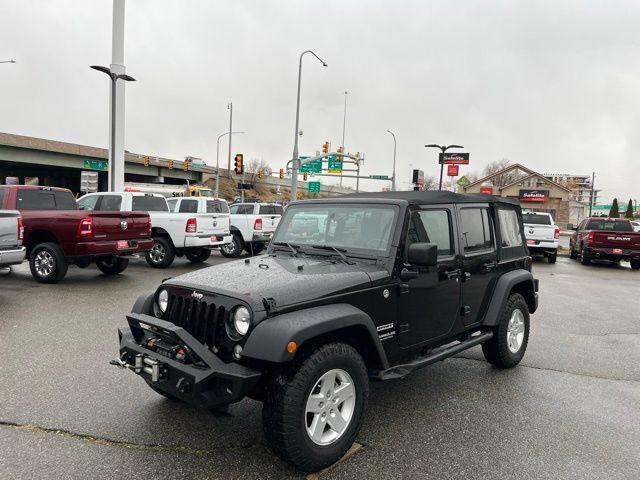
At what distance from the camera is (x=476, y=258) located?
4.60 metres

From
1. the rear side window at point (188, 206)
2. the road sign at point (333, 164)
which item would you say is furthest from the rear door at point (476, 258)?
the road sign at point (333, 164)

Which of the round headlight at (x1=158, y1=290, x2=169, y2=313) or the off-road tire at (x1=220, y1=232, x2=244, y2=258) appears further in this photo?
the off-road tire at (x1=220, y1=232, x2=244, y2=258)

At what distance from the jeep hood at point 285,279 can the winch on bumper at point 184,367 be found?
0.37 metres

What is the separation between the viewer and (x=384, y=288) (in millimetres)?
3562

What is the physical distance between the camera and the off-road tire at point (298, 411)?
2811 millimetres

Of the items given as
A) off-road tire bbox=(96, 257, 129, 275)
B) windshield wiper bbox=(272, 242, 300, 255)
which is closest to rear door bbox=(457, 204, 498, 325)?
windshield wiper bbox=(272, 242, 300, 255)

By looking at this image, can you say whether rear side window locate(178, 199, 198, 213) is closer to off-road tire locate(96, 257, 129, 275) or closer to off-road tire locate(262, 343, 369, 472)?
off-road tire locate(96, 257, 129, 275)

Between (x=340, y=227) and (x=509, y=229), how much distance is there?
2.32m

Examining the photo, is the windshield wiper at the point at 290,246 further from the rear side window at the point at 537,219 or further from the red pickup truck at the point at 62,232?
the rear side window at the point at 537,219

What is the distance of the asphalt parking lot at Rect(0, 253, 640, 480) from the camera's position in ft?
10.2

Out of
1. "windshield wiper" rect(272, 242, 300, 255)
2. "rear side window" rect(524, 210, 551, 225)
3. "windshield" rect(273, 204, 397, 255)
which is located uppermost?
"rear side window" rect(524, 210, 551, 225)

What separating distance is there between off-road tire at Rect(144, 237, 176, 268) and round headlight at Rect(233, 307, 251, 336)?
960cm

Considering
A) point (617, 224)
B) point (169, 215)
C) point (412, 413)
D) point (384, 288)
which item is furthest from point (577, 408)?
point (617, 224)

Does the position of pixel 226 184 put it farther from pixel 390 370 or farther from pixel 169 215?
pixel 390 370
